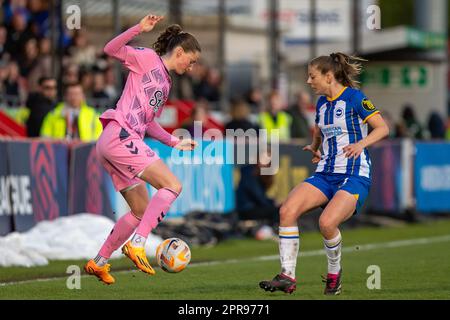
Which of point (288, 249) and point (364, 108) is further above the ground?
point (364, 108)

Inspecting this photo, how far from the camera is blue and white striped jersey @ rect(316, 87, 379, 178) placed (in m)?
9.52

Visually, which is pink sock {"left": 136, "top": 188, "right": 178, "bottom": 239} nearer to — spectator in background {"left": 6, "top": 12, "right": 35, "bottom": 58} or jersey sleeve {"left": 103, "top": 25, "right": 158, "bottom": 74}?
jersey sleeve {"left": 103, "top": 25, "right": 158, "bottom": 74}

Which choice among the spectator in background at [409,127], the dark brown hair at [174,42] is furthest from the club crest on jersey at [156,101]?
the spectator in background at [409,127]

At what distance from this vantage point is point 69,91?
15781 millimetres

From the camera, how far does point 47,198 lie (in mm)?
14508

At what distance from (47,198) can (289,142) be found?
5987 mm

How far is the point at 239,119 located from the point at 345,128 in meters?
9.05

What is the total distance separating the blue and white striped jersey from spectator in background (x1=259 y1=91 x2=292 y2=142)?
10041 mm

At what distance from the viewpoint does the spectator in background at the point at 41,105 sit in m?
16.2

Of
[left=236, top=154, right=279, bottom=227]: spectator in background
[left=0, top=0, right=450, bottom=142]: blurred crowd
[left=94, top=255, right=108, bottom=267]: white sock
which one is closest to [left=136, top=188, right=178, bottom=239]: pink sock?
[left=94, top=255, right=108, bottom=267]: white sock

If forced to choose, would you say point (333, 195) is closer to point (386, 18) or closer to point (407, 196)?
point (407, 196)

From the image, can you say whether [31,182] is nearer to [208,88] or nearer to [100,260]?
[100,260]

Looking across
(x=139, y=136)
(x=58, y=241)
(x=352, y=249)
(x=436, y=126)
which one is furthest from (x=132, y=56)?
(x=436, y=126)

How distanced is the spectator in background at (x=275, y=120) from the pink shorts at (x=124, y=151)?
10.4 m
